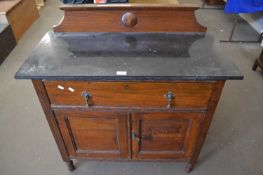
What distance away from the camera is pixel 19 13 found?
2592 mm

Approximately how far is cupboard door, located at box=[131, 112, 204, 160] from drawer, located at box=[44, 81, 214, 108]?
0.24 ft

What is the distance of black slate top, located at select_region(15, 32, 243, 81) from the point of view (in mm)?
782

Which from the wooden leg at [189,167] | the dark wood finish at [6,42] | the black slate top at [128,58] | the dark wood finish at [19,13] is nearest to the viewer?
the black slate top at [128,58]

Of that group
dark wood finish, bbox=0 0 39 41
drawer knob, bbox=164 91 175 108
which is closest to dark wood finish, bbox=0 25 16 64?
dark wood finish, bbox=0 0 39 41

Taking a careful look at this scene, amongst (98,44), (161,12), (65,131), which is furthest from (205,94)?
(65,131)

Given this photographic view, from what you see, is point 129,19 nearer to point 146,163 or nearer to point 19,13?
point 146,163

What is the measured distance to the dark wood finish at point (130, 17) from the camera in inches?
36.1

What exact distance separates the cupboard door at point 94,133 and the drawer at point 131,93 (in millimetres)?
75

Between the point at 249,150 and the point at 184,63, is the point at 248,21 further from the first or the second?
the point at 184,63

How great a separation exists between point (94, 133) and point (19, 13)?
2229mm

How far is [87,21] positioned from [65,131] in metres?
0.53

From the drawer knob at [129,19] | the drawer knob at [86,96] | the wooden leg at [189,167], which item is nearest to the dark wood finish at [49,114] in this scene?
the drawer knob at [86,96]

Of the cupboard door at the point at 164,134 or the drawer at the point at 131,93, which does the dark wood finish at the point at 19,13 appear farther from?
the cupboard door at the point at 164,134

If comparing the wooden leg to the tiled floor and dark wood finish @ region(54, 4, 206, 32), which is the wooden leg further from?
dark wood finish @ region(54, 4, 206, 32)
